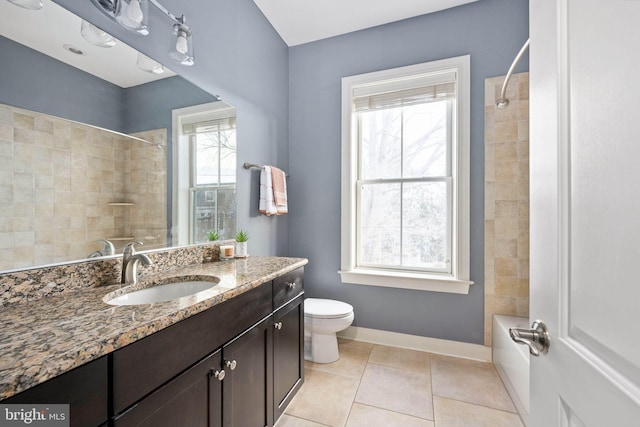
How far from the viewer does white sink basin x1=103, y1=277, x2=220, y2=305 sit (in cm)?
111

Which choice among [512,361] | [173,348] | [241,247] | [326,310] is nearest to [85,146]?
[173,348]

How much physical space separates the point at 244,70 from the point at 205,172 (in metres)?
0.92

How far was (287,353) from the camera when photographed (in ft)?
5.10

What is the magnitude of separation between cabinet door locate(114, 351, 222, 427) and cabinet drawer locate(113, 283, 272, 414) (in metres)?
0.03

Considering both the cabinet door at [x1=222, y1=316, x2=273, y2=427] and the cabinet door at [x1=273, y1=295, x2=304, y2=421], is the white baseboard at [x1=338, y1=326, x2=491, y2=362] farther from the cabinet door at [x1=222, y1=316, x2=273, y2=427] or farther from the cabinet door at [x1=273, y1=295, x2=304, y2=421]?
the cabinet door at [x1=222, y1=316, x2=273, y2=427]

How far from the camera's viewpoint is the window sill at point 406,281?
2213 mm

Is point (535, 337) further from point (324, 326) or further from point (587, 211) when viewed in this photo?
point (324, 326)

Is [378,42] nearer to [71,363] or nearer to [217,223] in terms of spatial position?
[217,223]

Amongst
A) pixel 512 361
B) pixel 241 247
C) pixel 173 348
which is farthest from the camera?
pixel 241 247

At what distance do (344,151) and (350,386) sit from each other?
73.2 inches

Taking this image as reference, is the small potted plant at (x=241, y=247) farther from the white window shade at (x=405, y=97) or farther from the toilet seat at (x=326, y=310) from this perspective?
the white window shade at (x=405, y=97)

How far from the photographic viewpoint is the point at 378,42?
247cm

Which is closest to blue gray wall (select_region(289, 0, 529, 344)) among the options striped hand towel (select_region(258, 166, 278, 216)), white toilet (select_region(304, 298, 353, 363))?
white toilet (select_region(304, 298, 353, 363))

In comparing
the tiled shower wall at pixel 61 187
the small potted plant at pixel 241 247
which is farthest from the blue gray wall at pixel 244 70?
the tiled shower wall at pixel 61 187
